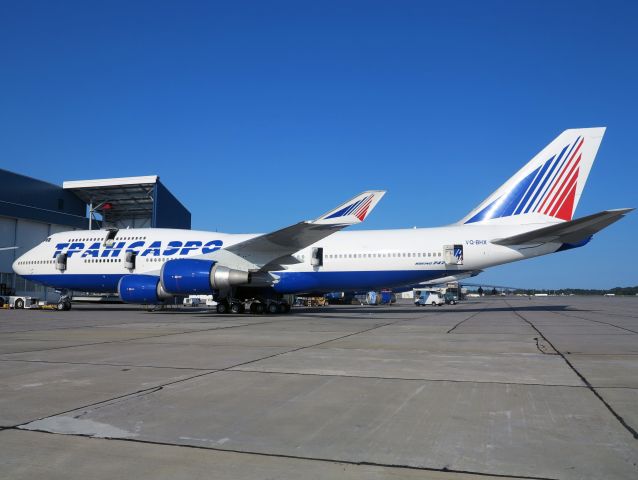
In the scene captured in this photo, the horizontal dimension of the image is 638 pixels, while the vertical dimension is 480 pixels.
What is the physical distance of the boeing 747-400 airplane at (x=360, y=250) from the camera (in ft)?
65.3

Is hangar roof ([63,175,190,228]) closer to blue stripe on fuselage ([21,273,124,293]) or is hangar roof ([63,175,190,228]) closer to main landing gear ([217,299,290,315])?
blue stripe on fuselage ([21,273,124,293])

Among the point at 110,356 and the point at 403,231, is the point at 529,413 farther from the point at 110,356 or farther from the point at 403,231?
the point at 403,231

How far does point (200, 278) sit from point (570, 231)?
1473 cm

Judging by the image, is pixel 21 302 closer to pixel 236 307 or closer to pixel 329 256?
pixel 236 307

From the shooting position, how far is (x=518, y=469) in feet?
9.87

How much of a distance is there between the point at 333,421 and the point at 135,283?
18.7 meters

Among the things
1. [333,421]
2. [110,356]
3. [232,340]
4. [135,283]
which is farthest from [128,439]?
[135,283]

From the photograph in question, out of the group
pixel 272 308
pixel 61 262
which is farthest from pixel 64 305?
→ pixel 272 308

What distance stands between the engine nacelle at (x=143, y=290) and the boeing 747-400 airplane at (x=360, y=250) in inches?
1.7

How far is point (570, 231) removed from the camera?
19.1 metres

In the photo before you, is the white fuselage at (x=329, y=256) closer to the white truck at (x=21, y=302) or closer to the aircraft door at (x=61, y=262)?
the aircraft door at (x=61, y=262)

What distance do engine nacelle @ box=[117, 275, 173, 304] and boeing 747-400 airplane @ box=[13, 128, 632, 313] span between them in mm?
43

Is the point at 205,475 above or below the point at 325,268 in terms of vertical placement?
below

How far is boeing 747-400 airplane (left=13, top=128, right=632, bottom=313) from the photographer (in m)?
19.9
